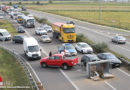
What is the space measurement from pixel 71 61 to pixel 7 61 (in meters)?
9.63

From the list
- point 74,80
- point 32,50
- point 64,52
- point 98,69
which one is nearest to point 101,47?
point 64,52

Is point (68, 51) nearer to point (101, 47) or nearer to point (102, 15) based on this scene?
point (101, 47)

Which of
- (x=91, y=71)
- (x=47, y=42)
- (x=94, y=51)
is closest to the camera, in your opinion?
(x=91, y=71)

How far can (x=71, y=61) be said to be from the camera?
27.3 meters

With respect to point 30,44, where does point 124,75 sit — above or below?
below

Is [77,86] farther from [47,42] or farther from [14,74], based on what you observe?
[47,42]

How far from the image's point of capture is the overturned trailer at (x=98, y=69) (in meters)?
24.5

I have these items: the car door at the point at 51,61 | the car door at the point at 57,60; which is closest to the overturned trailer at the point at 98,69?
the car door at the point at 57,60

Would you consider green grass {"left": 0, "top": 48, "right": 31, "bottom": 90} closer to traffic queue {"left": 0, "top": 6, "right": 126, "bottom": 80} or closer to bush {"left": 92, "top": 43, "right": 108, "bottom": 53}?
traffic queue {"left": 0, "top": 6, "right": 126, "bottom": 80}

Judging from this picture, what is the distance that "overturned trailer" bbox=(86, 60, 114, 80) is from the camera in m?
24.5

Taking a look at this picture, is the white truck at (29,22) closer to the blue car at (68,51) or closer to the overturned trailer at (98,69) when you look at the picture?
the blue car at (68,51)

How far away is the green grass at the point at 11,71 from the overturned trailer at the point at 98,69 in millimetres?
6359

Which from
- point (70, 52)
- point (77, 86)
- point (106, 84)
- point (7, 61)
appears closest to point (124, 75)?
point (106, 84)

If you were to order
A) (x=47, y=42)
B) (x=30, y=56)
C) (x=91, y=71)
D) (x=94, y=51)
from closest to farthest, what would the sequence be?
(x=91, y=71) → (x=30, y=56) → (x=94, y=51) → (x=47, y=42)
